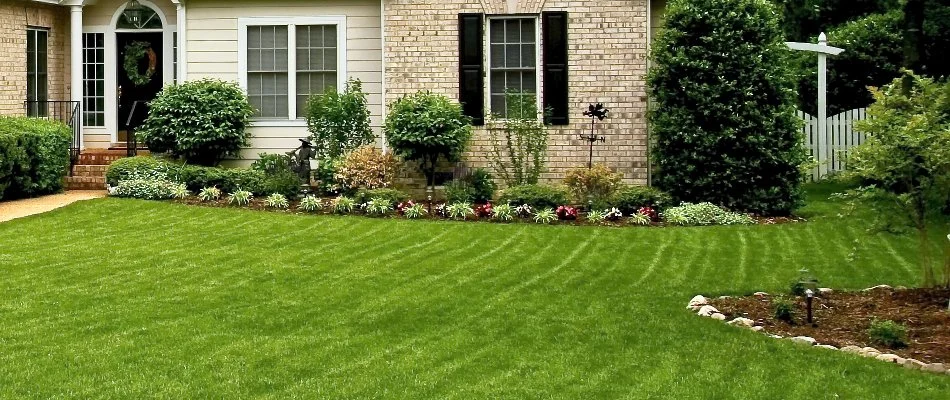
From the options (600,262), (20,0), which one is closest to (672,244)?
(600,262)

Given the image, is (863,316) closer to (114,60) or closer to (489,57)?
(489,57)

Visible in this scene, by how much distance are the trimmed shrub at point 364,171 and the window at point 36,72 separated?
5.85 metres

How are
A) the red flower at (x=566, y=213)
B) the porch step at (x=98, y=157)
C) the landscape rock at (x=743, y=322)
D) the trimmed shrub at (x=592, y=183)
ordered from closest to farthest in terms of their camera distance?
the landscape rock at (x=743, y=322), the red flower at (x=566, y=213), the trimmed shrub at (x=592, y=183), the porch step at (x=98, y=157)

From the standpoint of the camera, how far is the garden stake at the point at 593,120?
1752cm

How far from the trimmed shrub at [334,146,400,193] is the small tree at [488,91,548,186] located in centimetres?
167

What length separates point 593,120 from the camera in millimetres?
17719

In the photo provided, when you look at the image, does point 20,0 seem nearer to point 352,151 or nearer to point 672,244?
point 352,151

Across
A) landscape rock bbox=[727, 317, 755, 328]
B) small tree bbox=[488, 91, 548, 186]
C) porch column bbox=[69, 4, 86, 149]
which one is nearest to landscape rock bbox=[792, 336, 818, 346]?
landscape rock bbox=[727, 317, 755, 328]

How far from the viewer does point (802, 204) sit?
16.4 m

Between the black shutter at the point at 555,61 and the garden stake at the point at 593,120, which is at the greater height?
the black shutter at the point at 555,61

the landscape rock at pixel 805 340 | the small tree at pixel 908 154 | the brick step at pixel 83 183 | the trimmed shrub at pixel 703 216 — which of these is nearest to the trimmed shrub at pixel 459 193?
the trimmed shrub at pixel 703 216

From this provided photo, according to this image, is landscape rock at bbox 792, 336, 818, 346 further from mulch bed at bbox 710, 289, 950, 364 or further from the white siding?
the white siding

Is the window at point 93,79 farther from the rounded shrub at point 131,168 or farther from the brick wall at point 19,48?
the rounded shrub at point 131,168

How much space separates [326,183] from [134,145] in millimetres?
3911
